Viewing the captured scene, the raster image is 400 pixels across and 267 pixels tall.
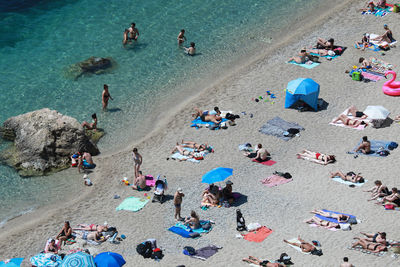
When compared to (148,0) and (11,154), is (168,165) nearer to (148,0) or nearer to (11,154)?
(11,154)

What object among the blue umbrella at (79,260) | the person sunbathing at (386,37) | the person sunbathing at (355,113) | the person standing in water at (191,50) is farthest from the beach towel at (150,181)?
the person sunbathing at (386,37)

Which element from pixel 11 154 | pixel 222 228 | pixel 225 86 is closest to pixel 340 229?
pixel 222 228

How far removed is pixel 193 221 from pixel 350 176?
6.67 meters

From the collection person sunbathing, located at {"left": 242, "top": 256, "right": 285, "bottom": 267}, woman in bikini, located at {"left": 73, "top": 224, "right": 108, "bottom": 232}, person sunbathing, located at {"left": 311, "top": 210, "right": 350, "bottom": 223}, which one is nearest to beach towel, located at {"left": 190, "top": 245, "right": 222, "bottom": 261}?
person sunbathing, located at {"left": 242, "top": 256, "right": 285, "bottom": 267}

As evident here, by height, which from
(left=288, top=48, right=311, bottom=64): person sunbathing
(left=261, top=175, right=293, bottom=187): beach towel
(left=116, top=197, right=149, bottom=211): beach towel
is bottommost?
(left=116, top=197, right=149, bottom=211): beach towel

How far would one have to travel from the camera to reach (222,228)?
24141 millimetres

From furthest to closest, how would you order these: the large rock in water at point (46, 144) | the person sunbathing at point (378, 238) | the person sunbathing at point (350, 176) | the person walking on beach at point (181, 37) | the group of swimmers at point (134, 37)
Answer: the person walking on beach at point (181, 37) → the group of swimmers at point (134, 37) → the large rock in water at point (46, 144) → the person sunbathing at point (350, 176) → the person sunbathing at point (378, 238)

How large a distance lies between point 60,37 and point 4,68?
4.48 metres

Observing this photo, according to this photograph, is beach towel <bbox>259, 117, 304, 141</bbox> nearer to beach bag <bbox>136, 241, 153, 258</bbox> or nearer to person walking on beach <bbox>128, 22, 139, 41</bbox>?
beach bag <bbox>136, 241, 153, 258</bbox>

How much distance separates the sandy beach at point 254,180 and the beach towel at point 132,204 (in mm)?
296

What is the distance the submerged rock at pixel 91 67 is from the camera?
37.6 meters

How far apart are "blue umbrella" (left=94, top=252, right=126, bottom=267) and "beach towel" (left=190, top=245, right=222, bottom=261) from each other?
102 inches

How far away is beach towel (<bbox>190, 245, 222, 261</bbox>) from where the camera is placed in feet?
74.4

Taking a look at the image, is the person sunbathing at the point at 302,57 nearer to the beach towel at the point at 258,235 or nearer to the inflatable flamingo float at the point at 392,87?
the inflatable flamingo float at the point at 392,87
